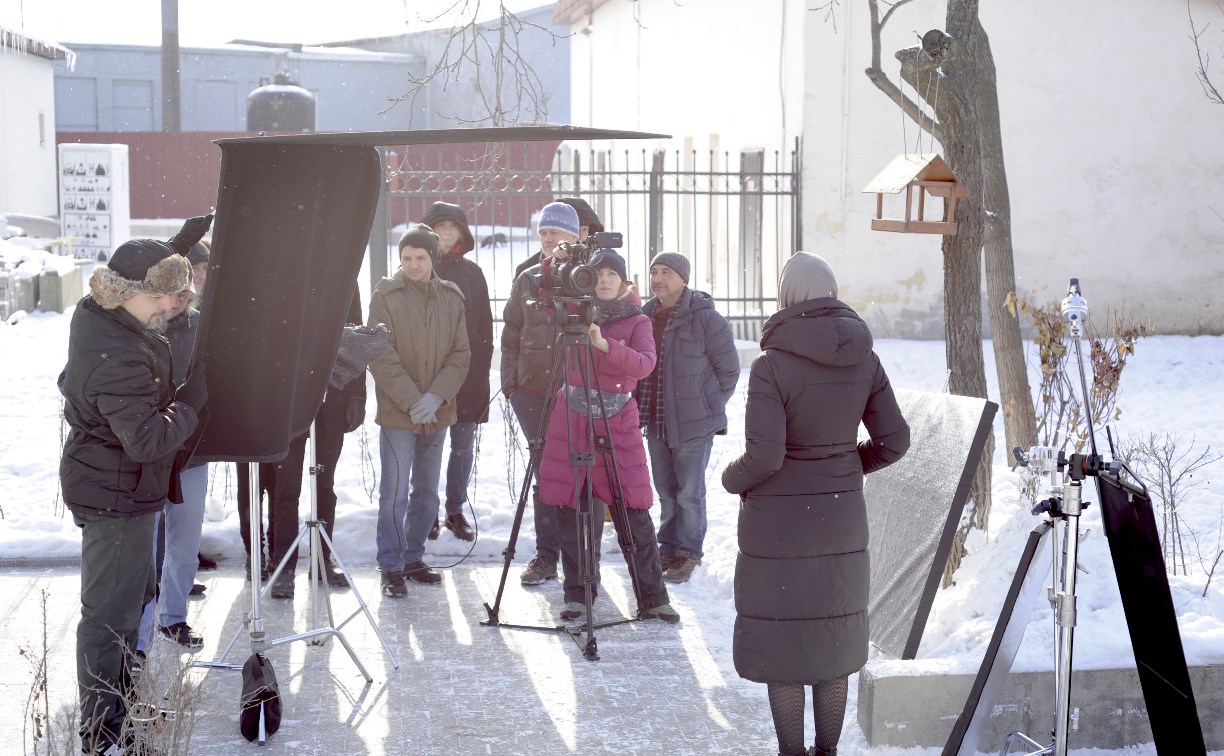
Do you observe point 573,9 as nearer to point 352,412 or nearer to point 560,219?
point 560,219

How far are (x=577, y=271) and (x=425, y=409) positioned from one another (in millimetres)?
1242

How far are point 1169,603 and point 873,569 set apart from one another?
207cm

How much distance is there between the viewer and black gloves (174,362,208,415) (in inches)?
166

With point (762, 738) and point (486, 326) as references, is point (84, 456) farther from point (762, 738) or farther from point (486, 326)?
point (486, 326)

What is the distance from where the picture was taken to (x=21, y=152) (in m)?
27.4

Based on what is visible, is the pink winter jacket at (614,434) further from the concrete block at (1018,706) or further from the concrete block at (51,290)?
the concrete block at (51,290)

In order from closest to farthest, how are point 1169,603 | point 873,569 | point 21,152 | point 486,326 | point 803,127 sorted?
point 1169,603
point 873,569
point 486,326
point 803,127
point 21,152

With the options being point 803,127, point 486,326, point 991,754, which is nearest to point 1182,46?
point 803,127

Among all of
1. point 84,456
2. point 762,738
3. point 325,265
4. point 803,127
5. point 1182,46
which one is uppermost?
point 1182,46

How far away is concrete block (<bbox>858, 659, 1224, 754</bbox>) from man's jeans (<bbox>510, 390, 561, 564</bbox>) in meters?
2.20

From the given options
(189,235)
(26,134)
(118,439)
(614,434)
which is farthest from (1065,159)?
(26,134)

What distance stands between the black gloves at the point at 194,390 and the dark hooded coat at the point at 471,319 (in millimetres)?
2591

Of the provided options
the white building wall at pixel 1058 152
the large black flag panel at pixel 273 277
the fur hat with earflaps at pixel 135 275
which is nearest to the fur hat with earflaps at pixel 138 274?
the fur hat with earflaps at pixel 135 275

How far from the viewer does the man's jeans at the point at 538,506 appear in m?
6.30
